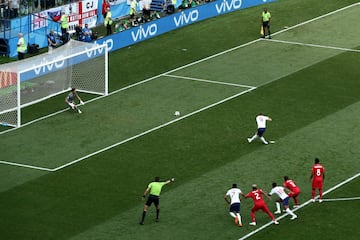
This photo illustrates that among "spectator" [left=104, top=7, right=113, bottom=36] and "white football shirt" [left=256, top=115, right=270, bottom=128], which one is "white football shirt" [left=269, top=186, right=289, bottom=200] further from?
"spectator" [left=104, top=7, right=113, bottom=36]

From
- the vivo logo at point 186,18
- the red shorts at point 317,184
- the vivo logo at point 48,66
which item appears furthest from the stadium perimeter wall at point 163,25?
the red shorts at point 317,184

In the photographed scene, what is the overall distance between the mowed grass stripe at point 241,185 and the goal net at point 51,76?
410 inches

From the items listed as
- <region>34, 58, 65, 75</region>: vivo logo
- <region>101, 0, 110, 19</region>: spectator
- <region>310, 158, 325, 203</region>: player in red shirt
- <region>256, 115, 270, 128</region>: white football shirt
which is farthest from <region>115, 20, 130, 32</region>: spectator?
<region>310, 158, 325, 203</region>: player in red shirt

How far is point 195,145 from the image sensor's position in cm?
5003

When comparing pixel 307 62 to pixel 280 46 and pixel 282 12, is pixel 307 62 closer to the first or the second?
pixel 280 46

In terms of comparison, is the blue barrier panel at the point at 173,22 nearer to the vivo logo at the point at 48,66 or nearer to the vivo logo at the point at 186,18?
the vivo logo at the point at 186,18

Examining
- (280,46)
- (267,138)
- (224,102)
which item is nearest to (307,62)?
(280,46)

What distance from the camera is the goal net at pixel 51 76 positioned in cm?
5303

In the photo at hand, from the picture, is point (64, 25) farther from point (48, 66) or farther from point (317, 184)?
point (317, 184)

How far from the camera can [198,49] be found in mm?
65500

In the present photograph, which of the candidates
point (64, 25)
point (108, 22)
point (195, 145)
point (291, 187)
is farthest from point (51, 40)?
point (291, 187)

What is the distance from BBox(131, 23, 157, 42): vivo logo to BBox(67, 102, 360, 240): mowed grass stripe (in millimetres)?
15629

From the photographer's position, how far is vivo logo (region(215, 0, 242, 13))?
240ft

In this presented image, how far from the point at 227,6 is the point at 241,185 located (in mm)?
29917
